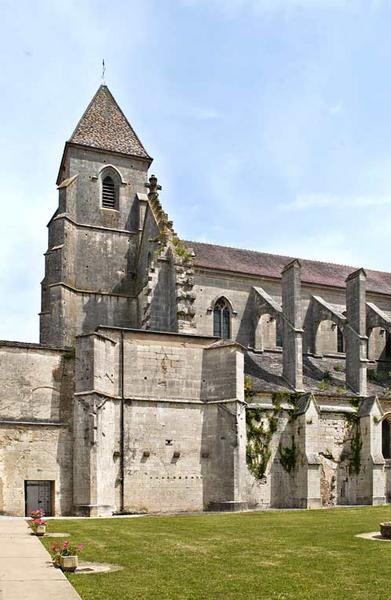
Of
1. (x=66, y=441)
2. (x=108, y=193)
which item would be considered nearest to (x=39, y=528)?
(x=66, y=441)

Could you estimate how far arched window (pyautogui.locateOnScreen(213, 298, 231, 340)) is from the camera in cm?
3597

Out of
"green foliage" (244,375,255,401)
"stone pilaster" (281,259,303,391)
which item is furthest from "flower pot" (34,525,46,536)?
"stone pilaster" (281,259,303,391)

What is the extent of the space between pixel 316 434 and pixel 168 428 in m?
7.30

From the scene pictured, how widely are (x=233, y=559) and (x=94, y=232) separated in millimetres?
23733

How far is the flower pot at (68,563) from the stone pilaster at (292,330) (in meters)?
21.4

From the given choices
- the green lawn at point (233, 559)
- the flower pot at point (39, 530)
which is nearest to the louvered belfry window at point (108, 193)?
the green lawn at point (233, 559)

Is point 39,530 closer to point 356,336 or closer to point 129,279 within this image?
point 129,279

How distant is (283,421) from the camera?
31.4 m

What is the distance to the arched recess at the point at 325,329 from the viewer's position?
37787mm

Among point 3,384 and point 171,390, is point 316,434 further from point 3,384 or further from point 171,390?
point 3,384

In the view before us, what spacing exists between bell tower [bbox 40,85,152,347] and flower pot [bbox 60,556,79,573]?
65.6 feet

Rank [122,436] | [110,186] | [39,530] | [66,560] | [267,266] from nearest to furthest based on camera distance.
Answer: [66,560] < [39,530] < [122,436] < [110,186] < [267,266]

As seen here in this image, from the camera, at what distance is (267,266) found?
39594mm

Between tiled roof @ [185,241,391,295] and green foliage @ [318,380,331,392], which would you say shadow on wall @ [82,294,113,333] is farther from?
green foliage @ [318,380,331,392]
